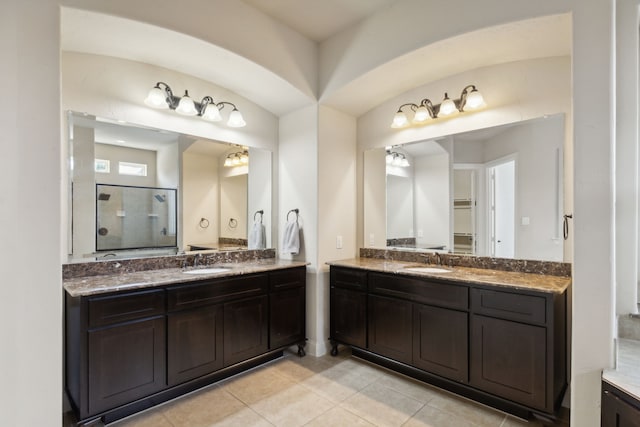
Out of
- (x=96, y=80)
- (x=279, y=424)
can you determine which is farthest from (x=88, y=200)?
(x=279, y=424)

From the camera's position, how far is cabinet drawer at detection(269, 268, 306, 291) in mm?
2871

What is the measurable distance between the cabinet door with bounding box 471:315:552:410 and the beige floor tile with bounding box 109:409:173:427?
2175 millimetres

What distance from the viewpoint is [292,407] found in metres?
2.20

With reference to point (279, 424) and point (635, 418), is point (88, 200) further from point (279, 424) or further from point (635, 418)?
point (635, 418)

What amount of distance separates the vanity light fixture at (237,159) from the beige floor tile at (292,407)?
222 cm

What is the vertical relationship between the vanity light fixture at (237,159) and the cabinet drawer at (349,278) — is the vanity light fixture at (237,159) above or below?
above

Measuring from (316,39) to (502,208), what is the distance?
2402mm

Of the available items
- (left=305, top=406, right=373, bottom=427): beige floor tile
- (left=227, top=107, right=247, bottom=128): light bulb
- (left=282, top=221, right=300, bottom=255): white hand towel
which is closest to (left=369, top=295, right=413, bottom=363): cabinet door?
(left=305, top=406, right=373, bottom=427): beige floor tile

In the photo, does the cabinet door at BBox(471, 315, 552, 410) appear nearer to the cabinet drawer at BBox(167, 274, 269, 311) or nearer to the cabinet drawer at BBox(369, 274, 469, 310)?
the cabinet drawer at BBox(369, 274, 469, 310)

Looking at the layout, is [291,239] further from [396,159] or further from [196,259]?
[396,159]

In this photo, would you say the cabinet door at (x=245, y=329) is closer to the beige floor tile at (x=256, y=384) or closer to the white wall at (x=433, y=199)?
the beige floor tile at (x=256, y=384)

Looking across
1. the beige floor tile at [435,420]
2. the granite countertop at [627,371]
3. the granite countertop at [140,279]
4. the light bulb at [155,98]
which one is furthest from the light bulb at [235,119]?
the granite countertop at [627,371]

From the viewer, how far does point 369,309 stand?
2812mm

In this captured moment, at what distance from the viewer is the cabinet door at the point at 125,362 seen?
1884mm
